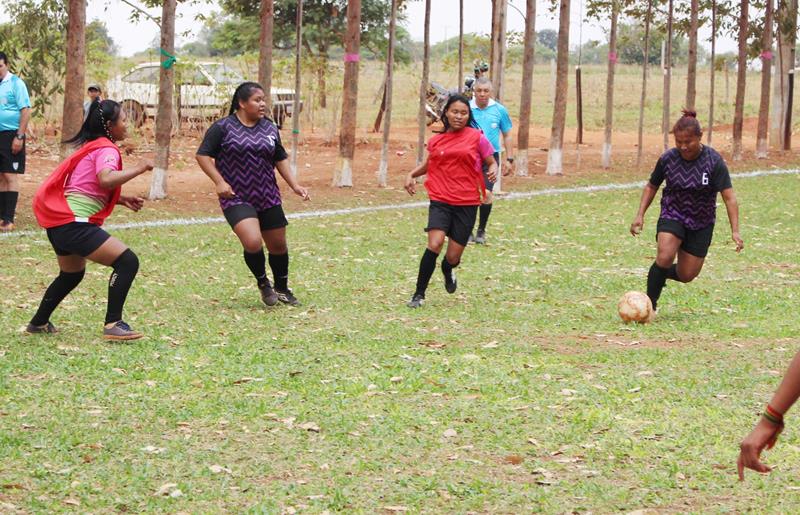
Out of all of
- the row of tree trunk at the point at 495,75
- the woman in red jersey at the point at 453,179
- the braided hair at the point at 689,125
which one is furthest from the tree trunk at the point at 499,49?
the braided hair at the point at 689,125

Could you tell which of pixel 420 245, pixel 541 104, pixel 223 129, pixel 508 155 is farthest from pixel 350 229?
pixel 541 104

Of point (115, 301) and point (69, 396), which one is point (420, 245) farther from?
point (69, 396)

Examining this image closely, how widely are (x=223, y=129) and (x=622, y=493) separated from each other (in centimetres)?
516

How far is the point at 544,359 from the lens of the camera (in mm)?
8195

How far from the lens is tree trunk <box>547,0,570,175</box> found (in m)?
23.2

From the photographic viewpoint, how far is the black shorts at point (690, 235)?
9547 millimetres

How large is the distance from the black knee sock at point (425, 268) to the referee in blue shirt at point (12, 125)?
18.6ft

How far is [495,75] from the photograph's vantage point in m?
22.0

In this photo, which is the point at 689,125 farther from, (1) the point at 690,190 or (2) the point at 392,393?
(2) the point at 392,393

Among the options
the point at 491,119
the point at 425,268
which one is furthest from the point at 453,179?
the point at 491,119

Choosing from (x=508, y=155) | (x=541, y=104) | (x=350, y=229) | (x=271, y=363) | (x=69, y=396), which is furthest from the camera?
(x=541, y=104)

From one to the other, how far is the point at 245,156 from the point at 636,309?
10.7 feet

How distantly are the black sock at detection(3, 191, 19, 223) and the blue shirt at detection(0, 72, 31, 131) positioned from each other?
34.9 inches

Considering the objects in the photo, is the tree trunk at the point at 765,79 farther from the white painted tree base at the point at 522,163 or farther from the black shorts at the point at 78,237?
the black shorts at the point at 78,237
